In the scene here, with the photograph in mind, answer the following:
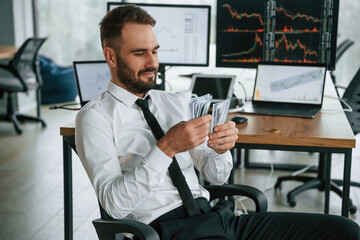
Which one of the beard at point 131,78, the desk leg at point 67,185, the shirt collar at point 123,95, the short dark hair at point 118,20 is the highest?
the short dark hair at point 118,20

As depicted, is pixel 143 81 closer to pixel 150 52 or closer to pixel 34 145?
pixel 150 52

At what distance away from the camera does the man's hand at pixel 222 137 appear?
1.56m

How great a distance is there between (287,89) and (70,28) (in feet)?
16.7

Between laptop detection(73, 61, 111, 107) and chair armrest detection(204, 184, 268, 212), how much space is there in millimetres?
949

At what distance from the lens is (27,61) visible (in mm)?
5113

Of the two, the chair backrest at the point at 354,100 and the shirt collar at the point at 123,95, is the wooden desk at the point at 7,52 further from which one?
the shirt collar at the point at 123,95

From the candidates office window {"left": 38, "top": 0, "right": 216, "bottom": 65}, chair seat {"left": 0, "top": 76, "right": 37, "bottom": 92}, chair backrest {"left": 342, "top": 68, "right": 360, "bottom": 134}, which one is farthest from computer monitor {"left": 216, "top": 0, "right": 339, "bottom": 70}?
office window {"left": 38, "top": 0, "right": 216, "bottom": 65}

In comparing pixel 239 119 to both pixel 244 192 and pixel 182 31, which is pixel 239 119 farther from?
pixel 182 31

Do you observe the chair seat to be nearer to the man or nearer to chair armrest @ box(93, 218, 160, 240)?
the man

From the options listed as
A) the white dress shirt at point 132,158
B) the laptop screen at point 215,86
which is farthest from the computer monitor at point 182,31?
the white dress shirt at point 132,158

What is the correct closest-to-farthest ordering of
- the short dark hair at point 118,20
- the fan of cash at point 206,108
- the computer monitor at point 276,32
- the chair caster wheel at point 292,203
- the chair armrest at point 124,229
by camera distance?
the chair armrest at point 124,229 → the fan of cash at point 206,108 → the short dark hair at point 118,20 → the computer monitor at point 276,32 → the chair caster wheel at point 292,203

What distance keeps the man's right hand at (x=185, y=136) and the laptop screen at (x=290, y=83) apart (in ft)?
3.81

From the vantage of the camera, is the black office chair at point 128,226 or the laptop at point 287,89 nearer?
the black office chair at point 128,226

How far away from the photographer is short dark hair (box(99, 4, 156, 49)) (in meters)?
1.62
